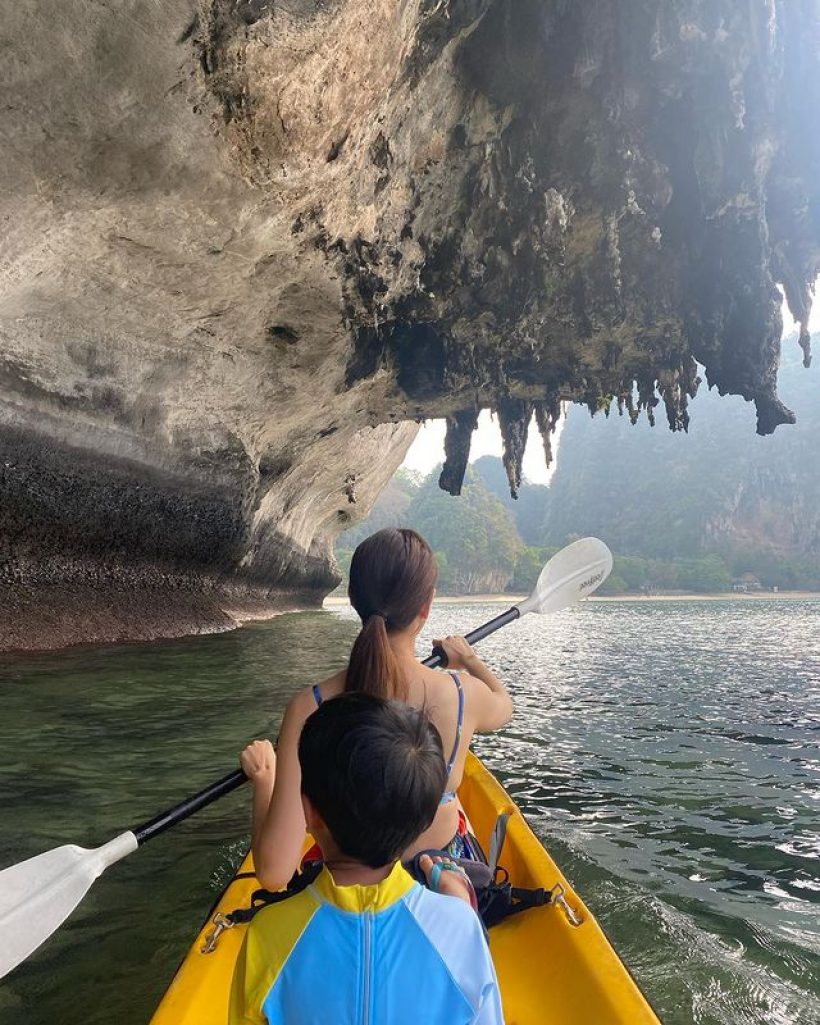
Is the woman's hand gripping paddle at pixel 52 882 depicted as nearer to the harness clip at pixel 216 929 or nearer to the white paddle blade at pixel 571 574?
the harness clip at pixel 216 929

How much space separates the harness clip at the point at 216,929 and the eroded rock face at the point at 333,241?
542 cm

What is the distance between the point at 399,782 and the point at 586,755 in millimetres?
4895

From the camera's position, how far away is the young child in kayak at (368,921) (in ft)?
3.93

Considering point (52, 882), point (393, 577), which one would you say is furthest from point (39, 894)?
point (393, 577)

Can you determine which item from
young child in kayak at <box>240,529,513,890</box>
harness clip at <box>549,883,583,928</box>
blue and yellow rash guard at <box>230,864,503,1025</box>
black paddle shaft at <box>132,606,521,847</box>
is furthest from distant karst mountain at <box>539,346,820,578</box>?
blue and yellow rash guard at <box>230,864,503,1025</box>

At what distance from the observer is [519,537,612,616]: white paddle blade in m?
4.93

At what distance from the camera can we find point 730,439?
9244cm

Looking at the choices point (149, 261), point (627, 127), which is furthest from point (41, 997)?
point (627, 127)

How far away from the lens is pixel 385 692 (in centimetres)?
168

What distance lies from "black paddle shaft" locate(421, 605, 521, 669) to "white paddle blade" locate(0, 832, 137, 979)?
4.10 feet

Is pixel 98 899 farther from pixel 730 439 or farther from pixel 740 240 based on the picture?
pixel 730 439

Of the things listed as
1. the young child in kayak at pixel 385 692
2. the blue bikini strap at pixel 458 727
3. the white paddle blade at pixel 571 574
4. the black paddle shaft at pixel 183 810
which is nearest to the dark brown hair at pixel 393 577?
the young child in kayak at pixel 385 692

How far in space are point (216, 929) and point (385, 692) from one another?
945 mm

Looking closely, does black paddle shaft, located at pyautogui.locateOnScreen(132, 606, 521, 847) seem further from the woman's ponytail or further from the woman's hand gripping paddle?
the woman's ponytail
